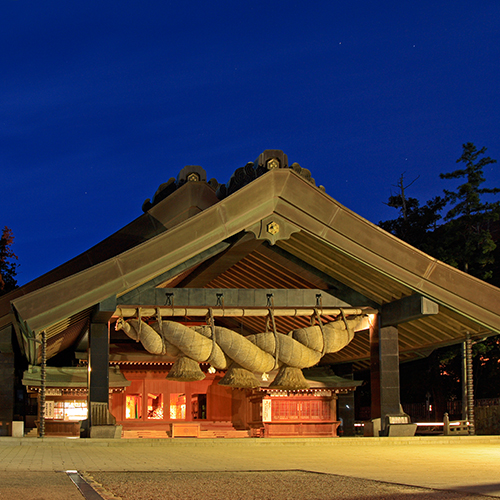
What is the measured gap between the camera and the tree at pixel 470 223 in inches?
1318

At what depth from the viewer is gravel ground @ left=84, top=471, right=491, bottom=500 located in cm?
712

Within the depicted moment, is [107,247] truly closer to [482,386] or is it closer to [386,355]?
[386,355]

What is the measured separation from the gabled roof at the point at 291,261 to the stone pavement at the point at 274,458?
3.17 metres

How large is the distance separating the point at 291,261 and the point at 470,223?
56.8ft

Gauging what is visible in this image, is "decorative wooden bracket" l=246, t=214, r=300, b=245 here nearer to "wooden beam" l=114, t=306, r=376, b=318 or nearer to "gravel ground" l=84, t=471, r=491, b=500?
"wooden beam" l=114, t=306, r=376, b=318

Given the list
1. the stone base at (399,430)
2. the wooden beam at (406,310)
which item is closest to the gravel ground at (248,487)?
the wooden beam at (406,310)

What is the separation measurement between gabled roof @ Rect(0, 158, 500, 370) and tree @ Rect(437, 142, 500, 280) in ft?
45.5

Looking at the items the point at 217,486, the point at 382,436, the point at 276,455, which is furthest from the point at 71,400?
the point at 217,486

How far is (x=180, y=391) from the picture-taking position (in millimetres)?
28016

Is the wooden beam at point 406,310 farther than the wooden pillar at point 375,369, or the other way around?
the wooden pillar at point 375,369

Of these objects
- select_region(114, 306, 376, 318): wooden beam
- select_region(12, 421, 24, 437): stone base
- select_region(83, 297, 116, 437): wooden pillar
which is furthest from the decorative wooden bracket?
select_region(12, 421, 24, 437): stone base

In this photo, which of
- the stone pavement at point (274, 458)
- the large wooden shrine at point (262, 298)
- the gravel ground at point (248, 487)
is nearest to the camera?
the gravel ground at point (248, 487)

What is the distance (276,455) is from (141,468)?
3863 millimetres

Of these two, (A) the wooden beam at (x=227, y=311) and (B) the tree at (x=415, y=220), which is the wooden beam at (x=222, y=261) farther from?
(B) the tree at (x=415, y=220)
